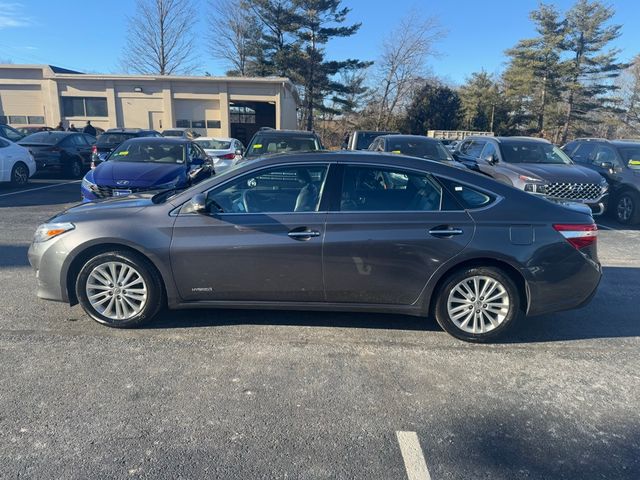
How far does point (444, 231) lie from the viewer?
3795mm

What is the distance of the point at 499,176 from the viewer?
951 centimetres

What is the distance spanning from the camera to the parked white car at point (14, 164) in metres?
11.5

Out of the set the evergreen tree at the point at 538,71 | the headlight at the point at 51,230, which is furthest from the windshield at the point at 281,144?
the evergreen tree at the point at 538,71

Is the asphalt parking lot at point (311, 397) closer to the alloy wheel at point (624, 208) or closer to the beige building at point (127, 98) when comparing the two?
the alloy wheel at point (624, 208)

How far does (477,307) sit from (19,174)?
1281 cm

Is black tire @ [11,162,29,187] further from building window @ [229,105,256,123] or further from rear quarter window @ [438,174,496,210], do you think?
building window @ [229,105,256,123]

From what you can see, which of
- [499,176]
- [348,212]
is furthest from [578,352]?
[499,176]

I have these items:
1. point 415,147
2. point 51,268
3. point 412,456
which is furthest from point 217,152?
point 412,456

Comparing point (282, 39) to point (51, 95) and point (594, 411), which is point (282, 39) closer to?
point (51, 95)

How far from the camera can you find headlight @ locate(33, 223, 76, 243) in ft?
13.0

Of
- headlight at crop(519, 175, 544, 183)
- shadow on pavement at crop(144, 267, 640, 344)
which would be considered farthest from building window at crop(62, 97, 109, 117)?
shadow on pavement at crop(144, 267, 640, 344)

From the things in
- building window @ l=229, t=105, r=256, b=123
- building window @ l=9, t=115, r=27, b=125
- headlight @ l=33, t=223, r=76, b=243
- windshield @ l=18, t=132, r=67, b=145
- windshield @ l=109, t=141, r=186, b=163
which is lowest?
headlight @ l=33, t=223, r=76, b=243

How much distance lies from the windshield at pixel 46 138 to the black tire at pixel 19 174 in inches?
111

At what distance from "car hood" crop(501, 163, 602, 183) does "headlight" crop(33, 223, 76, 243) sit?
804cm
